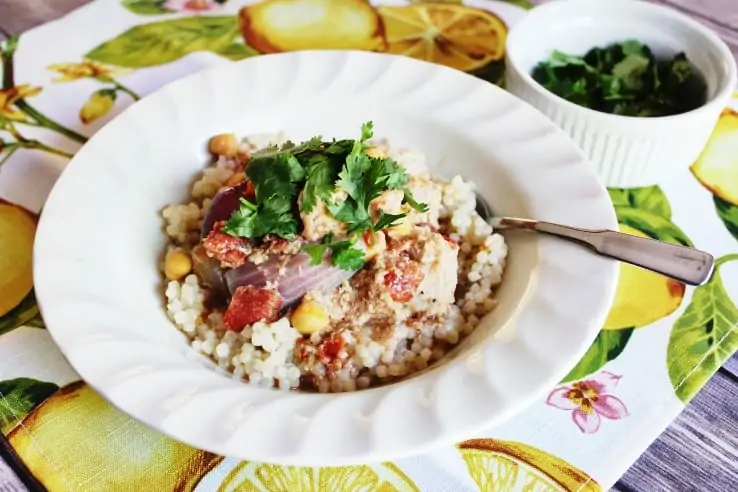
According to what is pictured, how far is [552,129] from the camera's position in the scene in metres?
2.00

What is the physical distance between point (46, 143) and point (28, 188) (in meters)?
0.22

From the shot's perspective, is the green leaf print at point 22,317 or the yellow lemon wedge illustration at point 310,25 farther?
the yellow lemon wedge illustration at point 310,25

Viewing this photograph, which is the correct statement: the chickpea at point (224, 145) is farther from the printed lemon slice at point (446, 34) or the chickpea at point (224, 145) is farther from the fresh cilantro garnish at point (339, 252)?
the printed lemon slice at point (446, 34)

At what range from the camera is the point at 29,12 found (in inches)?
125

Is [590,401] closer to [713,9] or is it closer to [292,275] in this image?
[292,275]

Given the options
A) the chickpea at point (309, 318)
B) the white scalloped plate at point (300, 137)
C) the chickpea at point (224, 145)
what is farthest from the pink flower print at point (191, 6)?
the chickpea at point (309, 318)

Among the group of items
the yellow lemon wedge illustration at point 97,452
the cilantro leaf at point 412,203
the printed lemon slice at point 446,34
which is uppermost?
the cilantro leaf at point 412,203

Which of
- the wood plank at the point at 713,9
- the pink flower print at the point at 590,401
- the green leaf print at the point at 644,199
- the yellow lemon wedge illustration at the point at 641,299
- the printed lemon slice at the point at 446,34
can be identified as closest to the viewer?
the pink flower print at the point at 590,401

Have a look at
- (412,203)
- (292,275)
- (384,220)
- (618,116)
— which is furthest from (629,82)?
(292,275)

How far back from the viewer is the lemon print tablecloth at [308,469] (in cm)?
157

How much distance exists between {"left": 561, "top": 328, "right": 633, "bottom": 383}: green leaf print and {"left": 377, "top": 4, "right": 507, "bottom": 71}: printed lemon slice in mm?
1240

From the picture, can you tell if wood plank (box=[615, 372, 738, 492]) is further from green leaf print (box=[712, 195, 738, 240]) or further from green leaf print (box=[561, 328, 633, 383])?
green leaf print (box=[712, 195, 738, 240])

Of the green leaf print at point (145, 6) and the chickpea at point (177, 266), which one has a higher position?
the green leaf print at point (145, 6)

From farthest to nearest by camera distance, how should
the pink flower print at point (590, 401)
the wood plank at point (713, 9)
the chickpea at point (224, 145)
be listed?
1. the wood plank at point (713, 9)
2. the chickpea at point (224, 145)
3. the pink flower print at point (590, 401)
